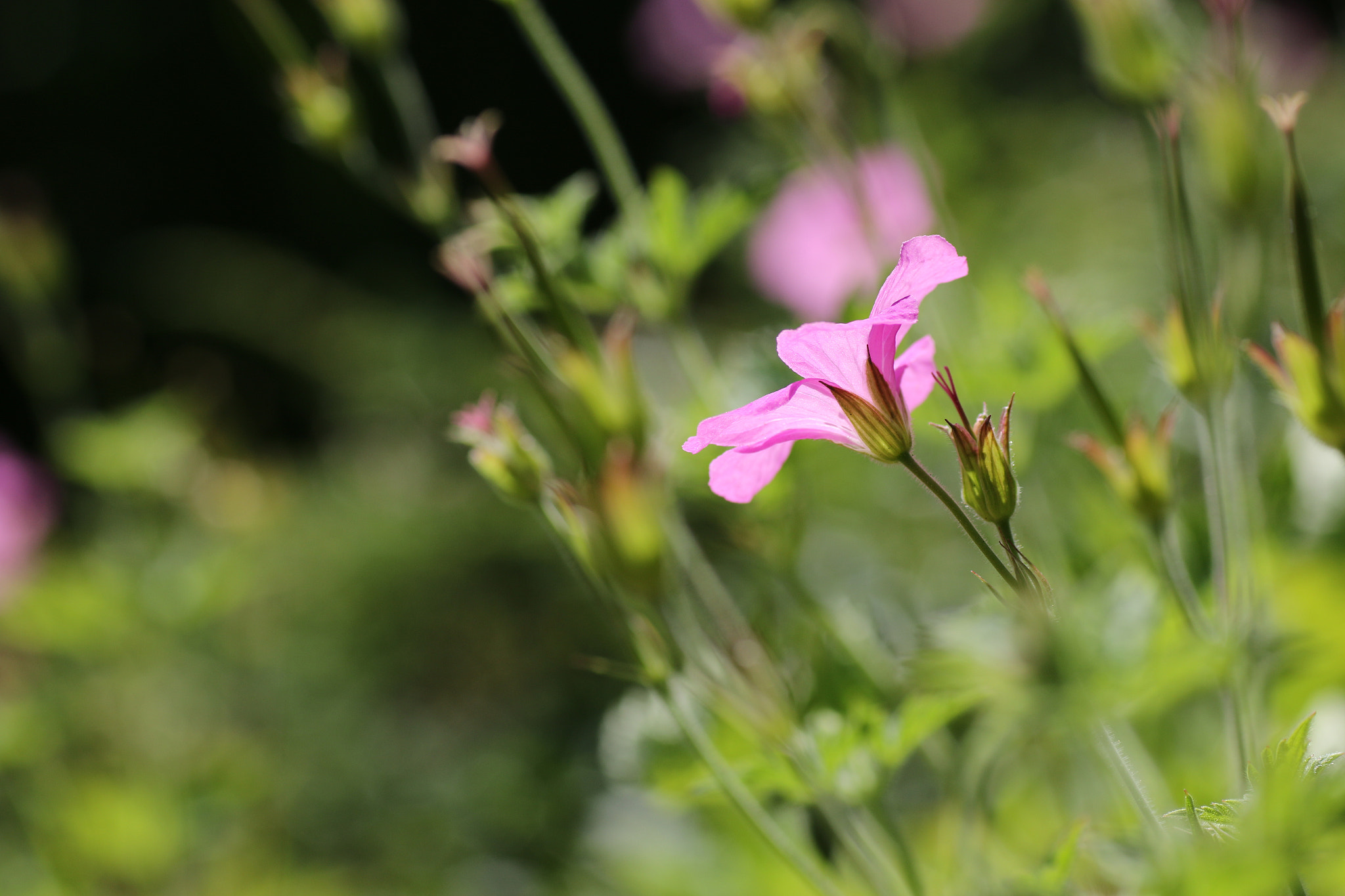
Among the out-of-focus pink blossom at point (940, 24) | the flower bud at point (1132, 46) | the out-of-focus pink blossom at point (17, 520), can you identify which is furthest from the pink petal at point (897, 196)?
the out-of-focus pink blossom at point (17, 520)

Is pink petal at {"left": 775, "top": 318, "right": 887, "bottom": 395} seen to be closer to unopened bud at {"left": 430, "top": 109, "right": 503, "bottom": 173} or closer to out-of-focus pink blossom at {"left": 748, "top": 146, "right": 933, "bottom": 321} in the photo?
unopened bud at {"left": 430, "top": 109, "right": 503, "bottom": 173}

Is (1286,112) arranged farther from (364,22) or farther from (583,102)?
(364,22)

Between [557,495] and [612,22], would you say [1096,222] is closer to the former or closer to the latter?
[557,495]

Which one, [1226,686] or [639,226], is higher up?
[639,226]

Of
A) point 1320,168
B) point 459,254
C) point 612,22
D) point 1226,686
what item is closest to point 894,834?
point 1226,686

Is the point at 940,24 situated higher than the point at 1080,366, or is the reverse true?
the point at 940,24

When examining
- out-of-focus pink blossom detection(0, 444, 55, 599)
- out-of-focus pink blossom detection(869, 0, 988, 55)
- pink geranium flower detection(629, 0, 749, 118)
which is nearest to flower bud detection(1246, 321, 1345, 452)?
out-of-focus pink blossom detection(0, 444, 55, 599)

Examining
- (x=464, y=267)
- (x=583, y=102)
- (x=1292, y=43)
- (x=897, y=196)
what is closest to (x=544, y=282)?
(x=464, y=267)
